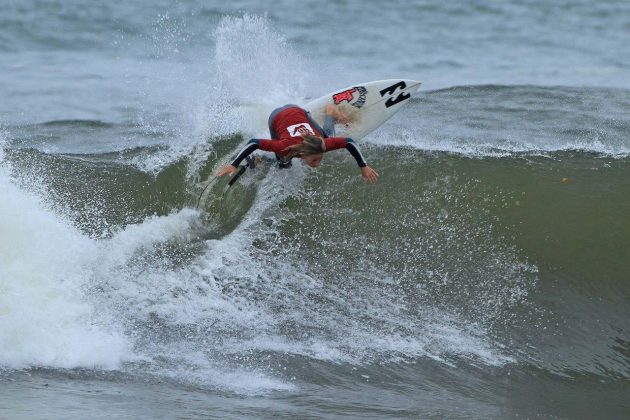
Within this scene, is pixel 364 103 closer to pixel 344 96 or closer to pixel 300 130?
pixel 344 96

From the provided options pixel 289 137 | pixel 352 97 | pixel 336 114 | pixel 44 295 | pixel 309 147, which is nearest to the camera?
pixel 44 295

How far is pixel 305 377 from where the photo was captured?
6324 mm

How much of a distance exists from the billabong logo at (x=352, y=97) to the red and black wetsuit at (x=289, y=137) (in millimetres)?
957

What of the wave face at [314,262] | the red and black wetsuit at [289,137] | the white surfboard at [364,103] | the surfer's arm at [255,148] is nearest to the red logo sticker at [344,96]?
the white surfboard at [364,103]

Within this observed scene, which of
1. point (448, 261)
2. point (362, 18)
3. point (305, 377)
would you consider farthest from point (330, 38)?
point (305, 377)

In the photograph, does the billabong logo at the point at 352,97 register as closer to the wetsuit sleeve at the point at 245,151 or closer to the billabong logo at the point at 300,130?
the billabong logo at the point at 300,130

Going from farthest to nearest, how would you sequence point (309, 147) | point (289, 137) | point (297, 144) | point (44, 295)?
point (289, 137) → point (297, 144) → point (309, 147) → point (44, 295)

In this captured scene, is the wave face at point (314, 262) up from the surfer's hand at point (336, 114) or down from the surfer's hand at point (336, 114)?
down

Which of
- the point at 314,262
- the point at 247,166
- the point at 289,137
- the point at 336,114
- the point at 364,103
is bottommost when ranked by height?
the point at 314,262

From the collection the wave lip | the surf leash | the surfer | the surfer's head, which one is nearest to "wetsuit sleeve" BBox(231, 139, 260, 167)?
the surfer

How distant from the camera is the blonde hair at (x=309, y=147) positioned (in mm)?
8109

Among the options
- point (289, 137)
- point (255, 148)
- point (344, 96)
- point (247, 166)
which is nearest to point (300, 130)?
point (289, 137)

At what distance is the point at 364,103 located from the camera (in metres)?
9.98

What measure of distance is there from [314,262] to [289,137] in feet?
4.02
